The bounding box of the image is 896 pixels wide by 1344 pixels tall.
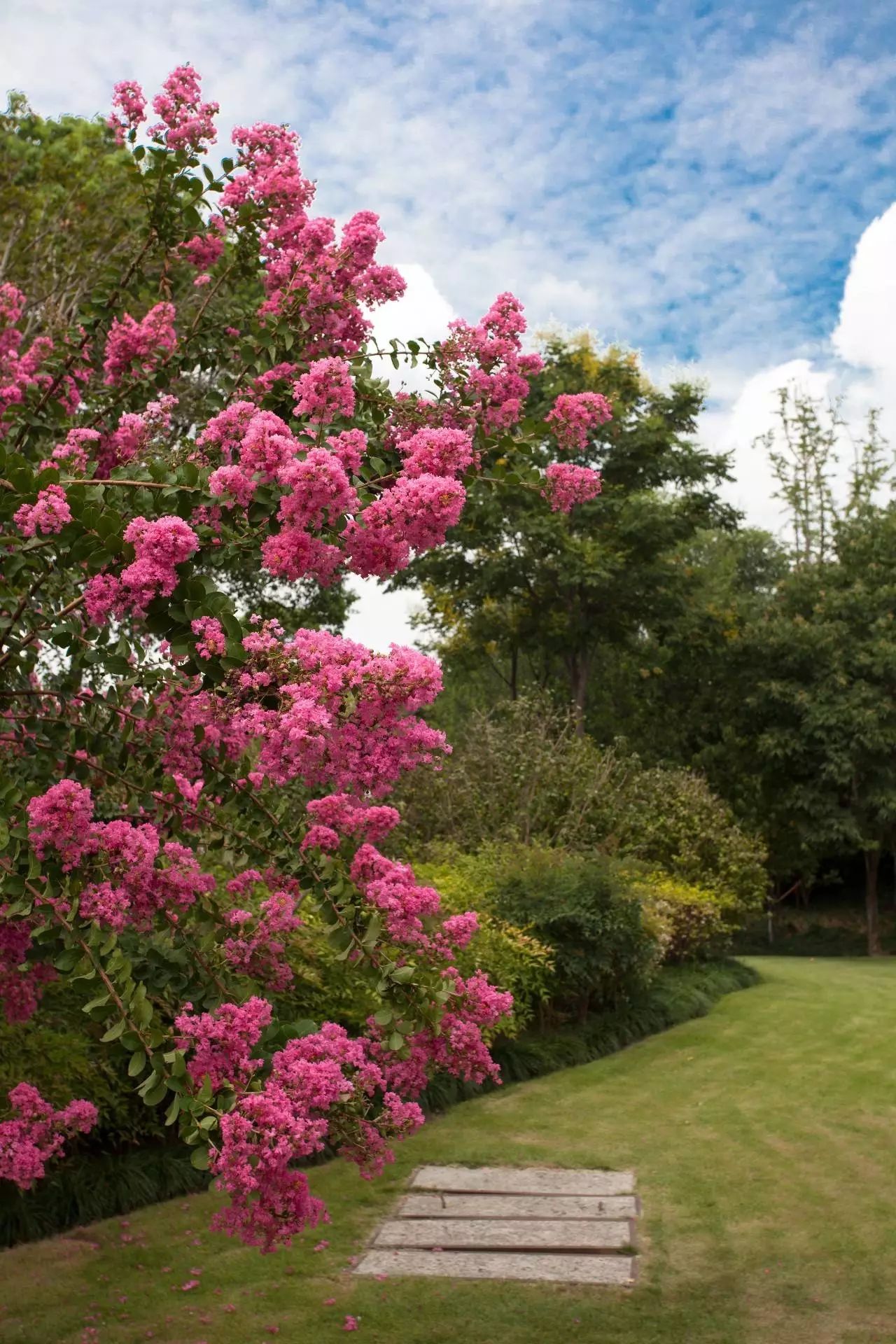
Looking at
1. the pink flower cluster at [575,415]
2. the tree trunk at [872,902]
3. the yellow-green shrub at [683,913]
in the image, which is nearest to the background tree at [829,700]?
the tree trunk at [872,902]

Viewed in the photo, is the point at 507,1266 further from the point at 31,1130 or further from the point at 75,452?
the point at 75,452

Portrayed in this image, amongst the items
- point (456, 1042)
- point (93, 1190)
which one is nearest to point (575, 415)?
point (456, 1042)

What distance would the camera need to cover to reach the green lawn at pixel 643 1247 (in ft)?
17.8

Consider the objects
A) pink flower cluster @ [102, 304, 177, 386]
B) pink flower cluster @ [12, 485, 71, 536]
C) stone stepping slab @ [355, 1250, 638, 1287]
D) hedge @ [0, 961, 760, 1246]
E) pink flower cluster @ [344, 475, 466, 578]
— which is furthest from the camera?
hedge @ [0, 961, 760, 1246]

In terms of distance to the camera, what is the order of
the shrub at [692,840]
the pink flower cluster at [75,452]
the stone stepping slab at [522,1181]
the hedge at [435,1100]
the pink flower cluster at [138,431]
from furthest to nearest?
the shrub at [692,840] → the stone stepping slab at [522,1181] → the hedge at [435,1100] → the pink flower cluster at [138,431] → the pink flower cluster at [75,452]

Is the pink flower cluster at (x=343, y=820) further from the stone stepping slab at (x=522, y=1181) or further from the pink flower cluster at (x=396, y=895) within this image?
the stone stepping slab at (x=522, y=1181)

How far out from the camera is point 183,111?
5.39 m

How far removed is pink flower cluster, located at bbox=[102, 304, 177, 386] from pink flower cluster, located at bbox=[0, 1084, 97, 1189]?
9.45ft

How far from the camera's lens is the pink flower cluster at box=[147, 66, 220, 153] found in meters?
5.38

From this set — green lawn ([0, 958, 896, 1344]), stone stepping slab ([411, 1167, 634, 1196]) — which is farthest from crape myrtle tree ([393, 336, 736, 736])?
stone stepping slab ([411, 1167, 634, 1196])

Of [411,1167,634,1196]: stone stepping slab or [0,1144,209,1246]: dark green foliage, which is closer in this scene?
[0,1144,209,1246]: dark green foliage

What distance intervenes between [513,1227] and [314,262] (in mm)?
4870

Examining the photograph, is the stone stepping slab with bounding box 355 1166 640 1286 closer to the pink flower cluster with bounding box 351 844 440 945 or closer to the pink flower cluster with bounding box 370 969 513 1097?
the pink flower cluster with bounding box 370 969 513 1097

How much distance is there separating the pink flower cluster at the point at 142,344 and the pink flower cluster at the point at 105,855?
213cm
